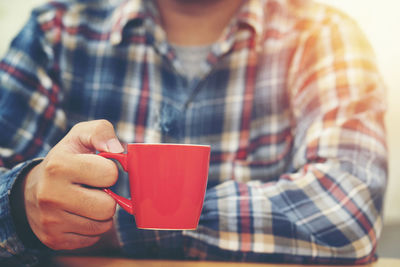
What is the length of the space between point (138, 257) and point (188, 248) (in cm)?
8

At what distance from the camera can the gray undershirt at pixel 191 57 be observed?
39.9 inches

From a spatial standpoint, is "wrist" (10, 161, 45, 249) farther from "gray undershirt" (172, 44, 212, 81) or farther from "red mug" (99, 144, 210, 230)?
"gray undershirt" (172, 44, 212, 81)

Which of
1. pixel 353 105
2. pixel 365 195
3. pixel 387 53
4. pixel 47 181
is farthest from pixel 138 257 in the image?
pixel 387 53

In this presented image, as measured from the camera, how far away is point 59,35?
1023 mm

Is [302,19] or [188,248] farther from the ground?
[302,19]

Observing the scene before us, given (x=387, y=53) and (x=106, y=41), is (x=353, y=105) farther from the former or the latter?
(x=106, y=41)

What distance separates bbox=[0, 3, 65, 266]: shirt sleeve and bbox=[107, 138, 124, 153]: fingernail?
0.47m

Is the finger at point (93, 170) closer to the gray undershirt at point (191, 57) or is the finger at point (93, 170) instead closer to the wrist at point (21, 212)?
the wrist at point (21, 212)

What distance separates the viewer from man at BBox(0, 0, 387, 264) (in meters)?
0.63

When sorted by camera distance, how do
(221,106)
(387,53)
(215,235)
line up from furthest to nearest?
(387,53) < (221,106) < (215,235)

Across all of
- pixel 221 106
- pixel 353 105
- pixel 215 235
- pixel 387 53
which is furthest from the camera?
pixel 387 53

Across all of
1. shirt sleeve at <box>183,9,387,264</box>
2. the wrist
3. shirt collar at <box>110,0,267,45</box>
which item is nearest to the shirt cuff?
the wrist

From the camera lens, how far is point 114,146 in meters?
0.41

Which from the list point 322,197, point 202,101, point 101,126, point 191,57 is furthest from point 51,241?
point 191,57
